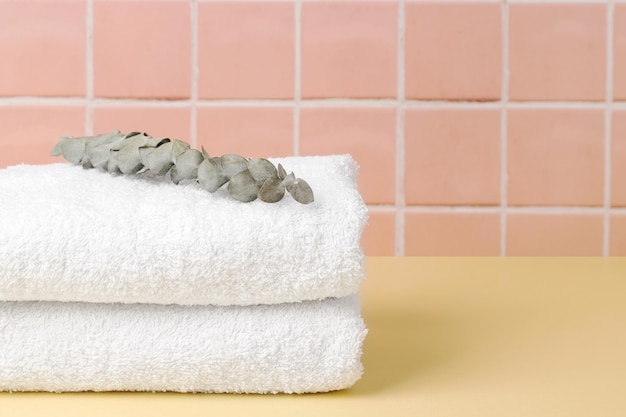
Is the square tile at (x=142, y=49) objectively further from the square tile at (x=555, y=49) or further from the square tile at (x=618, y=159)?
the square tile at (x=618, y=159)

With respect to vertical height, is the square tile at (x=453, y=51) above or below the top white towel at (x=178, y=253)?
above

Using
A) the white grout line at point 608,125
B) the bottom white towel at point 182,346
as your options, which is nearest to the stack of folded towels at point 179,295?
the bottom white towel at point 182,346

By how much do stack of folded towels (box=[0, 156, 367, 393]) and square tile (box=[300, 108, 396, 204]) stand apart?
1.81ft

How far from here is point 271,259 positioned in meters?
0.48

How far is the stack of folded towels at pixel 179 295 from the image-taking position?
472 millimetres

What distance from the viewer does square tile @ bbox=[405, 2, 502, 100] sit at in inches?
41.1

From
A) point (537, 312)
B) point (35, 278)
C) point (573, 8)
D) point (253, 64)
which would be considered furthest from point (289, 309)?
point (573, 8)

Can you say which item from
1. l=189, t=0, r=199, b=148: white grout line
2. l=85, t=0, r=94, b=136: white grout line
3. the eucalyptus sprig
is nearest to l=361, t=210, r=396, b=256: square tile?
l=189, t=0, r=199, b=148: white grout line

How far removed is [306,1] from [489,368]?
631 millimetres

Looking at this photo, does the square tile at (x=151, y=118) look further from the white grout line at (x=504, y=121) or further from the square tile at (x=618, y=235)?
the square tile at (x=618, y=235)

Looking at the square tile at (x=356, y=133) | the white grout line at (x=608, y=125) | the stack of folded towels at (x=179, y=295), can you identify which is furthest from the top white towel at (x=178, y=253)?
the white grout line at (x=608, y=125)

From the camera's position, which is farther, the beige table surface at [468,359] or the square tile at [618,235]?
the square tile at [618,235]

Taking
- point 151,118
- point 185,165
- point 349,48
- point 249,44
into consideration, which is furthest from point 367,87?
point 185,165

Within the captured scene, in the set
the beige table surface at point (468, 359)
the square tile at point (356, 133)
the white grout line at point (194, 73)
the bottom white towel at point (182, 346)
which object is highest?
the white grout line at point (194, 73)
